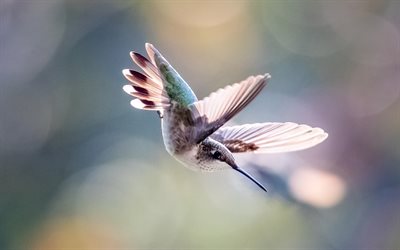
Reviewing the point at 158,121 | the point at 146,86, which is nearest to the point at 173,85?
the point at 146,86

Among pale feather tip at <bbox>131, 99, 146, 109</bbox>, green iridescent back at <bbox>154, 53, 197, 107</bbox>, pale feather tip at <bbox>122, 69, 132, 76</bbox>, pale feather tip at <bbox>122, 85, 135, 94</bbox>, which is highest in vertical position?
green iridescent back at <bbox>154, 53, 197, 107</bbox>

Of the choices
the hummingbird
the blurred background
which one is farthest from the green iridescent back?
the blurred background

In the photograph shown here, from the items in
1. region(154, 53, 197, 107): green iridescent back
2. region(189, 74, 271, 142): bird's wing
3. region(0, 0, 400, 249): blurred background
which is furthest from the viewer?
region(0, 0, 400, 249): blurred background

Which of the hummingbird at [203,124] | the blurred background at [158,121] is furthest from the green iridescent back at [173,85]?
the blurred background at [158,121]

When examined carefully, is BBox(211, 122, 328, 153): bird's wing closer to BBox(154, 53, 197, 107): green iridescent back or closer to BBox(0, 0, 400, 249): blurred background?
BBox(154, 53, 197, 107): green iridescent back

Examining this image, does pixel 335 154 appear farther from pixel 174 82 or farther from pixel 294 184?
pixel 174 82

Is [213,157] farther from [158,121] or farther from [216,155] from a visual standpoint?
[158,121]

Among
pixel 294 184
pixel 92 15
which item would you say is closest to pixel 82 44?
pixel 92 15
